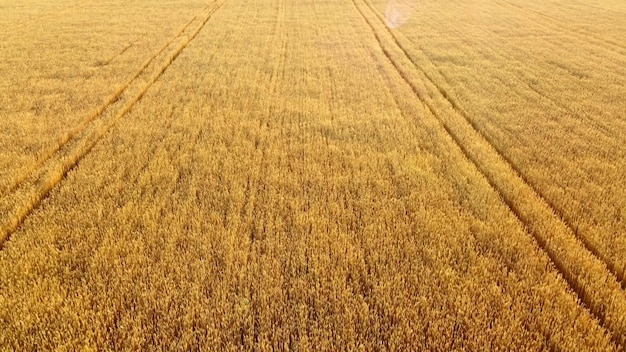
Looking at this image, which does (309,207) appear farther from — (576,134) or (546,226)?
(576,134)

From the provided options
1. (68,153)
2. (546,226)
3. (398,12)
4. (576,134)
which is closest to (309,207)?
(546,226)

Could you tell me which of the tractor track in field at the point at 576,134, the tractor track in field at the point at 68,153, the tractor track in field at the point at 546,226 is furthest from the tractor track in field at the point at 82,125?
the tractor track in field at the point at 576,134

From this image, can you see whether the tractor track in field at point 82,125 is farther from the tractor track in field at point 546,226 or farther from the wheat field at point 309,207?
the tractor track in field at point 546,226

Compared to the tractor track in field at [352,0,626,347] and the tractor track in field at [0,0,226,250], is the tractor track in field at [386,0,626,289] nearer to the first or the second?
the tractor track in field at [352,0,626,347]

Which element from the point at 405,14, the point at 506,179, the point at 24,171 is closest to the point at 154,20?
the point at 405,14


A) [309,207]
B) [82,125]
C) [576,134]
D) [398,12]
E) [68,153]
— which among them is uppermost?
[398,12]

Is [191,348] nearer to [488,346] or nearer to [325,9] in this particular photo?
[488,346]

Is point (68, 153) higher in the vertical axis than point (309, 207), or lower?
higher
